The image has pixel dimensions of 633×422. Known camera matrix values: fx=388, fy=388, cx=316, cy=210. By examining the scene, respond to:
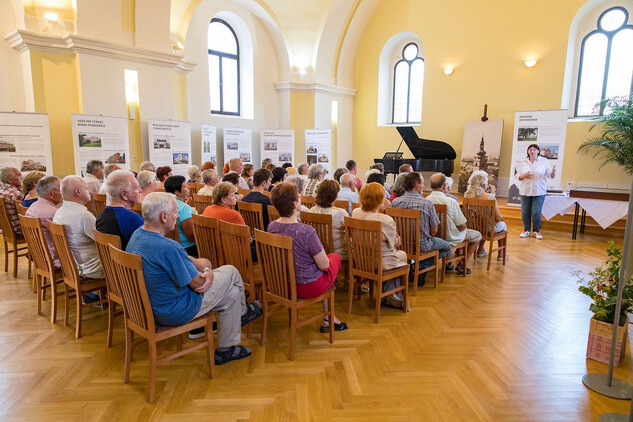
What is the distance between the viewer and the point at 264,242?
274cm

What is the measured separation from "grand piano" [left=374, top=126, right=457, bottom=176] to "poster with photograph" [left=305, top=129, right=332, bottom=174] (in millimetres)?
2171

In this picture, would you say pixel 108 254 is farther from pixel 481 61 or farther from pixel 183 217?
pixel 481 61

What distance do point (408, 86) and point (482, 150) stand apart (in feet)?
11.0

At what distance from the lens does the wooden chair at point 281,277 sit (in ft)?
8.68

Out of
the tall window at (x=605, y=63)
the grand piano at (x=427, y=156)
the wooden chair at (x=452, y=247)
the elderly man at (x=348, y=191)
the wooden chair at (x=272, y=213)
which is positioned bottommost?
the wooden chair at (x=452, y=247)

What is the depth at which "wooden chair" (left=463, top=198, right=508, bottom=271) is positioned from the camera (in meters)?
4.77

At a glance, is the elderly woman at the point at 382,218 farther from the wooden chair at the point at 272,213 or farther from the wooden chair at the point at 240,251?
the wooden chair at the point at 240,251

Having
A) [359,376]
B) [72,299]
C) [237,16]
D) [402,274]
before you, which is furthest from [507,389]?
[237,16]

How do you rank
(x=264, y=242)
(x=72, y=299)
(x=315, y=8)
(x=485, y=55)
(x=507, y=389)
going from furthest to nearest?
(x=315, y=8) → (x=485, y=55) → (x=72, y=299) → (x=264, y=242) → (x=507, y=389)

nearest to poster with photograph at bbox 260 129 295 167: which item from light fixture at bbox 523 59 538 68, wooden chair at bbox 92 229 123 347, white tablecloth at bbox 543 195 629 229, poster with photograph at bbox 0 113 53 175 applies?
poster with photograph at bbox 0 113 53 175

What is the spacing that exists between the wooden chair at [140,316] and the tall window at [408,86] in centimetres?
1069

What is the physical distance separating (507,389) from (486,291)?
6.06ft

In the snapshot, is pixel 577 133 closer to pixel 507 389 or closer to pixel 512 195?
pixel 512 195

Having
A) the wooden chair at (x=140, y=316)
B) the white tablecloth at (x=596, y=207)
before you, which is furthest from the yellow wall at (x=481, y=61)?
the wooden chair at (x=140, y=316)
